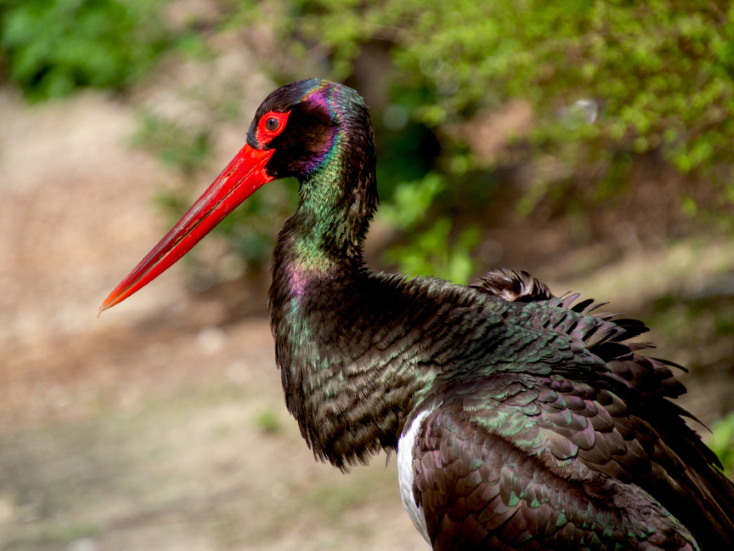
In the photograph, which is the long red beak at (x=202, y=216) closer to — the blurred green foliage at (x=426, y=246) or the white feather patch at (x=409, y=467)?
the white feather patch at (x=409, y=467)

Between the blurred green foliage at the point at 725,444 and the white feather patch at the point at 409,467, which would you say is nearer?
the white feather patch at the point at 409,467

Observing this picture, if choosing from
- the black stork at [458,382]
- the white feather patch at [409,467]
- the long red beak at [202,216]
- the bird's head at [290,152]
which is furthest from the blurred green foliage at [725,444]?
the long red beak at [202,216]

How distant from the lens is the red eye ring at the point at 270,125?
2811 millimetres

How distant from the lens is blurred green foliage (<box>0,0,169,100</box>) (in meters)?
11.2

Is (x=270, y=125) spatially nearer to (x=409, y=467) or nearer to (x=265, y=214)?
(x=409, y=467)

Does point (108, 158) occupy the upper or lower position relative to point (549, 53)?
lower

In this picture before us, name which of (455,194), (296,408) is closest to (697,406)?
(296,408)

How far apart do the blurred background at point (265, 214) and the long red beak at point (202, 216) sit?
1.76 metres

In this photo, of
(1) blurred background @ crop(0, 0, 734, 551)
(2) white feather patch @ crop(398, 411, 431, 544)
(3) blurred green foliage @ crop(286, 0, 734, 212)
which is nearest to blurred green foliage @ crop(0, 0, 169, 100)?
(1) blurred background @ crop(0, 0, 734, 551)

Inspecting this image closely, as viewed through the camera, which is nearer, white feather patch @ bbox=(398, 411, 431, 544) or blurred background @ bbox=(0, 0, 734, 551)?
white feather patch @ bbox=(398, 411, 431, 544)

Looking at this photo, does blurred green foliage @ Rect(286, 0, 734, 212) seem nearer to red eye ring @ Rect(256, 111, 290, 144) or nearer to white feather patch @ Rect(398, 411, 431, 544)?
red eye ring @ Rect(256, 111, 290, 144)

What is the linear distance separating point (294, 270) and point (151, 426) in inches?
145

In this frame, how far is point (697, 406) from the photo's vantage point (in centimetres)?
452

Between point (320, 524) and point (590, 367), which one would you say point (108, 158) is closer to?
point (320, 524)
